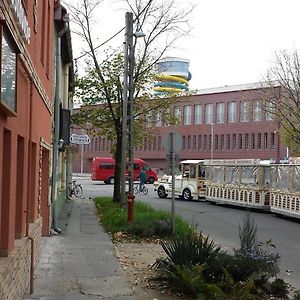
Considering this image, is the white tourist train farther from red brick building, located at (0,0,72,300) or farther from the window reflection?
the window reflection

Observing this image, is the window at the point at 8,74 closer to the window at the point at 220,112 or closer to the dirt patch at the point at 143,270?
the dirt patch at the point at 143,270

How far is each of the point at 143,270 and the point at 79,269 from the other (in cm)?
113

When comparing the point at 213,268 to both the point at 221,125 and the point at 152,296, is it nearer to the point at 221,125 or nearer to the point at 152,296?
the point at 152,296

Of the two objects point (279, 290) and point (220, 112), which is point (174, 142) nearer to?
point (279, 290)

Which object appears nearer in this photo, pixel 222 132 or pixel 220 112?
pixel 222 132

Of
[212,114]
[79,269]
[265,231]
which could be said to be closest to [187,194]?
[265,231]

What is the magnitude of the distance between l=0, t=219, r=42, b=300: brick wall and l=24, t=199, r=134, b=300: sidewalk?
0.38 metres

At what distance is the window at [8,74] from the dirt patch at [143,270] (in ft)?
12.2

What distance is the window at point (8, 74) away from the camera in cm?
545

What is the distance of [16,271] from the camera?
6891 mm

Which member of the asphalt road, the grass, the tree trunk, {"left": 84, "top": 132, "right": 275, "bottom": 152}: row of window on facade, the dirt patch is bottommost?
the asphalt road

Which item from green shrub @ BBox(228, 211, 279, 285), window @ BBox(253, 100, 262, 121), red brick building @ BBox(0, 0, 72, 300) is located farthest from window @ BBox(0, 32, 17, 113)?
window @ BBox(253, 100, 262, 121)

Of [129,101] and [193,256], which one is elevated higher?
[129,101]

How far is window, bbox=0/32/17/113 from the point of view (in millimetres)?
5445
